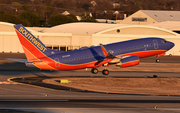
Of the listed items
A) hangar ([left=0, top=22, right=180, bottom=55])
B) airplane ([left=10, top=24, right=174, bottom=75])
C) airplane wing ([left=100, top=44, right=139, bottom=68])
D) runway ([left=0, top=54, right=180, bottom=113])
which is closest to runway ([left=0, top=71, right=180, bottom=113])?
runway ([left=0, top=54, right=180, bottom=113])

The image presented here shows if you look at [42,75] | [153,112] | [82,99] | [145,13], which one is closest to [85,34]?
[42,75]

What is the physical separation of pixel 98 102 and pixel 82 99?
2706mm

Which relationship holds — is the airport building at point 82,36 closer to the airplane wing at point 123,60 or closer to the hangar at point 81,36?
the hangar at point 81,36

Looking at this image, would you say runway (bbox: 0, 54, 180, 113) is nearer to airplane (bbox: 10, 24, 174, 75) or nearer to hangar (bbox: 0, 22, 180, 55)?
airplane (bbox: 10, 24, 174, 75)

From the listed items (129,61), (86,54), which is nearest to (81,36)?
(86,54)

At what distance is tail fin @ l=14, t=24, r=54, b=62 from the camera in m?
51.4

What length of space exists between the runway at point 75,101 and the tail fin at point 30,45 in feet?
19.5

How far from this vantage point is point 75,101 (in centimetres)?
3906

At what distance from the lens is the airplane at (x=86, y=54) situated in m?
52.5

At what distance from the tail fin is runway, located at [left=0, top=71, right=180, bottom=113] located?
594 centimetres

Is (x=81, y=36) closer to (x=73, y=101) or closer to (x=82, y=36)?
(x=82, y=36)

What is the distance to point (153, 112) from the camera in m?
33.9

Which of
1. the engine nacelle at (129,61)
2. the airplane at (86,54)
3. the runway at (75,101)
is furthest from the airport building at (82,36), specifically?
the runway at (75,101)

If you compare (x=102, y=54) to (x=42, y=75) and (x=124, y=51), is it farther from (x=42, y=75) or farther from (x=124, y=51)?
(x=42, y=75)
